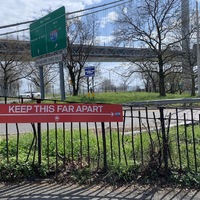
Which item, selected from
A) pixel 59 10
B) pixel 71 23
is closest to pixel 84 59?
pixel 71 23

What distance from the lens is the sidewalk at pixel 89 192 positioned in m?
3.63

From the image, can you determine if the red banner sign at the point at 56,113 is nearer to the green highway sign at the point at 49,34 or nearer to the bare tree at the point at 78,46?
the green highway sign at the point at 49,34

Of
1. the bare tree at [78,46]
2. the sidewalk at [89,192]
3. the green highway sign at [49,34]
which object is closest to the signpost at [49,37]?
the green highway sign at [49,34]

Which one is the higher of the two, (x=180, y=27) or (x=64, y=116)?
(x=180, y=27)

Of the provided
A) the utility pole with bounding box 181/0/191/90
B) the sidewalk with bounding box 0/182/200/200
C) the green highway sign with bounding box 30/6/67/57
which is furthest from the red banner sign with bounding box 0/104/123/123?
the utility pole with bounding box 181/0/191/90

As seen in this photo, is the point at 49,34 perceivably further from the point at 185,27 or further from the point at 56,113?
the point at 185,27

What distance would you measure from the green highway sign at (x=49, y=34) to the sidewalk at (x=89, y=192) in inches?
199

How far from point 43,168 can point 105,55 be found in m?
44.8

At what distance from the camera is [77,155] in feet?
17.4

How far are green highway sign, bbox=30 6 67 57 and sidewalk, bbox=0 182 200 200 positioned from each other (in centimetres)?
505

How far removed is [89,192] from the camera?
12.4ft

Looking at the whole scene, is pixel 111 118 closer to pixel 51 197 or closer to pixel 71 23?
pixel 51 197

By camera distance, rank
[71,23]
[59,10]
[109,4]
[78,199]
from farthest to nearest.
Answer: [71,23] → [109,4] → [59,10] → [78,199]

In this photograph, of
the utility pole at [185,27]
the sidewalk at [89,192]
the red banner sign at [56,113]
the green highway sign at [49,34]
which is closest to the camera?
the sidewalk at [89,192]
